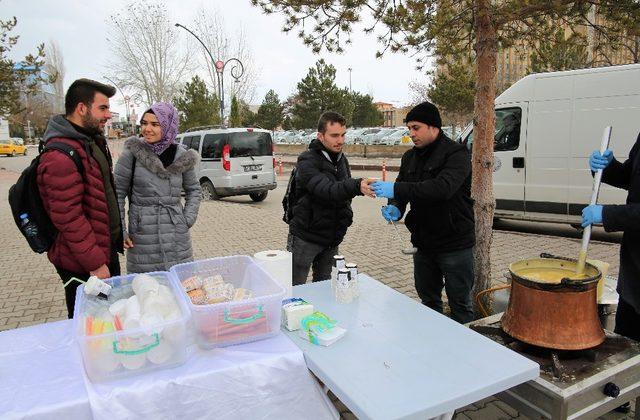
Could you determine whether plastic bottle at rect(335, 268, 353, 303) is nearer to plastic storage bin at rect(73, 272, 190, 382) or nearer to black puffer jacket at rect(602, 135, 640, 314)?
plastic storage bin at rect(73, 272, 190, 382)

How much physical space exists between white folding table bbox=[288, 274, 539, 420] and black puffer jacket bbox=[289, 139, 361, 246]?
1010mm

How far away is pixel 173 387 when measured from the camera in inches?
64.9

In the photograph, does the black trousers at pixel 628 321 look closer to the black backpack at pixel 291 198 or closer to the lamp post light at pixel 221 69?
the black backpack at pixel 291 198

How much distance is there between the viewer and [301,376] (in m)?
1.84

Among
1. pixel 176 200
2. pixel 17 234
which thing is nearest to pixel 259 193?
pixel 17 234

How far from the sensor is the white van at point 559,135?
6.55 m

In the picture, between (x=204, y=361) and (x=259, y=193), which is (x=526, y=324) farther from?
(x=259, y=193)

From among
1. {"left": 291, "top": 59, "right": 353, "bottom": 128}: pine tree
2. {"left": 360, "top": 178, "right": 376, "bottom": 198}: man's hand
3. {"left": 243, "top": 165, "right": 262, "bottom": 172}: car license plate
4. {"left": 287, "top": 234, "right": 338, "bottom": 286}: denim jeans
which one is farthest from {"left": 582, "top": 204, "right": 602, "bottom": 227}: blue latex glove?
{"left": 291, "top": 59, "right": 353, "bottom": 128}: pine tree

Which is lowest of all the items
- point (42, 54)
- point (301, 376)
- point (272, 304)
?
point (301, 376)

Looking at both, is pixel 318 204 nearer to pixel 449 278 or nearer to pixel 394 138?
pixel 449 278

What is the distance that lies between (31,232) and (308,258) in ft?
5.80

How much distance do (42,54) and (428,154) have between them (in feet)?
42.0

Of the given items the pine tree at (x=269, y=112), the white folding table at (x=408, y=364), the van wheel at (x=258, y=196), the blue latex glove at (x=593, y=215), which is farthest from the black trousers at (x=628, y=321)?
the pine tree at (x=269, y=112)

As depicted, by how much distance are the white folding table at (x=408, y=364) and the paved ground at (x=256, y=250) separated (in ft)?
3.55
